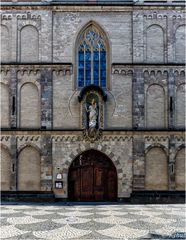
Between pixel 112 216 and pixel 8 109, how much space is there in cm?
941

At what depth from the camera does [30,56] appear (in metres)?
22.0

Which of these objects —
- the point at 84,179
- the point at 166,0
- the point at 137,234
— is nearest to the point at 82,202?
the point at 84,179

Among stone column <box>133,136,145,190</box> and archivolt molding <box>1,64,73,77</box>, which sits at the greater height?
archivolt molding <box>1,64,73,77</box>

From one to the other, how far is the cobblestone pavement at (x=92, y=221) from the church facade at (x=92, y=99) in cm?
199

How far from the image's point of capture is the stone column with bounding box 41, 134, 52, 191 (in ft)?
69.7

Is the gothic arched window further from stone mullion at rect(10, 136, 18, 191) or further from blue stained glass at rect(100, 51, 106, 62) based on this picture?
stone mullion at rect(10, 136, 18, 191)

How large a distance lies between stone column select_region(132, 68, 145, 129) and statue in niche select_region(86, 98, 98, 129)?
214cm

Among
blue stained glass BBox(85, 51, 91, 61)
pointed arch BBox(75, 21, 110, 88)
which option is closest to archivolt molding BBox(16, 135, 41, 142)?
pointed arch BBox(75, 21, 110, 88)

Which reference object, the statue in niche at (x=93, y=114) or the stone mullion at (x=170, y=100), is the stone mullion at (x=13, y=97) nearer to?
the statue in niche at (x=93, y=114)

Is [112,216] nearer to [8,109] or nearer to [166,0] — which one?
[8,109]

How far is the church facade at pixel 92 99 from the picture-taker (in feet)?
70.0

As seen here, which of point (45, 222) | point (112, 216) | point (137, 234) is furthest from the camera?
point (112, 216)

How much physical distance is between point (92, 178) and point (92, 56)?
7148 millimetres

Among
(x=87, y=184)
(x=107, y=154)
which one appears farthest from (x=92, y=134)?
(x=87, y=184)
